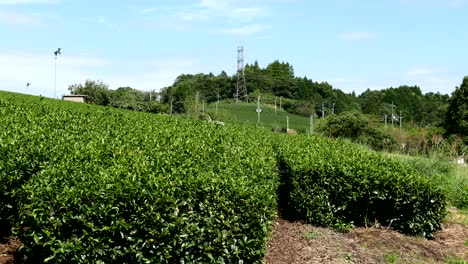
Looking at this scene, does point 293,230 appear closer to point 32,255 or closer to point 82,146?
point 82,146

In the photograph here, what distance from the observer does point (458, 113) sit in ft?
172

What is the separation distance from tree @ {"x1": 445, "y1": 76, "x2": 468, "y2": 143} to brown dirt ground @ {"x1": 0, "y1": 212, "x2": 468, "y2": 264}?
152 ft

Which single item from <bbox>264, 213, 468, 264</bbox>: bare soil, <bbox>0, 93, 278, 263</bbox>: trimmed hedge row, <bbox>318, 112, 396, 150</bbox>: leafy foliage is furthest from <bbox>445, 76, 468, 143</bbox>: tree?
<bbox>0, 93, 278, 263</bbox>: trimmed hedge row

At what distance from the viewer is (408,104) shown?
105 metres

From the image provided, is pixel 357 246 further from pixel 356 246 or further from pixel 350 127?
pixel 350 127

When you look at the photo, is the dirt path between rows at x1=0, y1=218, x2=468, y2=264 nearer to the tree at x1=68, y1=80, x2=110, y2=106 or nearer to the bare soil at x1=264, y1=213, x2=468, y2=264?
the bare soil at x1=264, y1=213, x2=468, y2=264

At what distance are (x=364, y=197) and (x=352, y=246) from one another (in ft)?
4.29

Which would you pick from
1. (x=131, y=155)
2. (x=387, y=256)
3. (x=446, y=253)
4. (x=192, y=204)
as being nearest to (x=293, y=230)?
(x=387, y=256)

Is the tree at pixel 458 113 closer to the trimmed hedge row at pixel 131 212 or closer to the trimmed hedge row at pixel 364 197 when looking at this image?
the trimmed hedge row at pixel 364 197

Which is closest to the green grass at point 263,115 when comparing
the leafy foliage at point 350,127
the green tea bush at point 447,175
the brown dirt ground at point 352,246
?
the leafy foliage at point 350,127

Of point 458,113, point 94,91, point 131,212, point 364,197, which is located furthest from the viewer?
point 94,91

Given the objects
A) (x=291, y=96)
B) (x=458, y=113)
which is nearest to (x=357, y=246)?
(x=458, y=113)

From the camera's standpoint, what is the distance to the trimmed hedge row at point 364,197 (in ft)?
27.0

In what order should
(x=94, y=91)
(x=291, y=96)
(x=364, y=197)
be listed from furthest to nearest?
(x=291, y=96) < (x=94, y=91) < (x=364, y=197)
